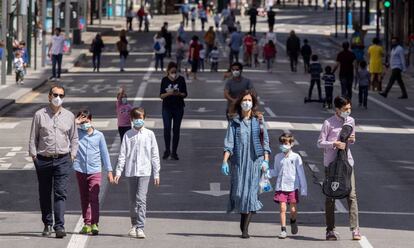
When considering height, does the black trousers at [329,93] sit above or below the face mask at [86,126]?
below

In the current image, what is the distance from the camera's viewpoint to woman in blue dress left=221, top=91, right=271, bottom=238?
18047 mm

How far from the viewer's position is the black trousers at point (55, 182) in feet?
59.6

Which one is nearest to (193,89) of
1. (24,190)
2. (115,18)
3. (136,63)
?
(136,63)

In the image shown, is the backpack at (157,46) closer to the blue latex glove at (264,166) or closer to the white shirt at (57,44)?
the white shirt at (57,44)

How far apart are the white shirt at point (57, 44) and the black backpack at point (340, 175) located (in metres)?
38.7

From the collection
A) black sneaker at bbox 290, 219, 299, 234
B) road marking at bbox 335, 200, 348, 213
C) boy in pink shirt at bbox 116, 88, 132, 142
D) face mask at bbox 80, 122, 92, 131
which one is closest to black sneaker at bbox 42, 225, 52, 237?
face mask at bbox 80, 122, 92, 131

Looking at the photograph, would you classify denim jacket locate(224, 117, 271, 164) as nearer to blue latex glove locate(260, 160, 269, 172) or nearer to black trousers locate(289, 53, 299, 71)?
blue latex glove locate(260, 160, 269, 172)

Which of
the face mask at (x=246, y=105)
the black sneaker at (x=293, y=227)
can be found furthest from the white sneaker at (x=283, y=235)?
the face mask at (x=246, y=105)

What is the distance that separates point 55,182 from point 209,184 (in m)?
6.56

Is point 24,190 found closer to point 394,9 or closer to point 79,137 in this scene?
point 79,137

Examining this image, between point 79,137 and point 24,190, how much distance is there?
5.52 m

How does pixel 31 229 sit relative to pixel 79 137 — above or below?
below

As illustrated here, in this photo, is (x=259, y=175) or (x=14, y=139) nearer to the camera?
(x=259, y=175)

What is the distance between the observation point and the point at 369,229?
19188mm
